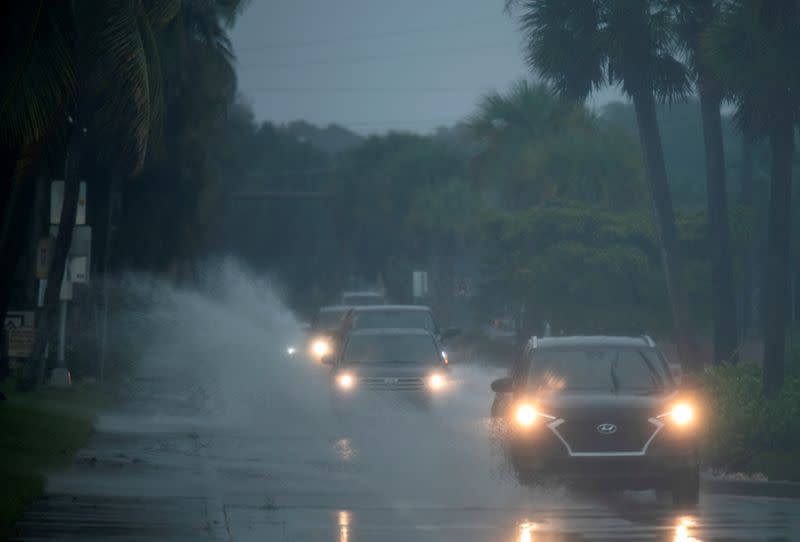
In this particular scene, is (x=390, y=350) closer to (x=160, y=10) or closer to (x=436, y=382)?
(x=436, y=382)

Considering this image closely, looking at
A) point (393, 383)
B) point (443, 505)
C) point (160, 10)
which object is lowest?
point (443, 505)

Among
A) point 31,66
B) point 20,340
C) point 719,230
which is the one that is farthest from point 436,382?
point 31,66

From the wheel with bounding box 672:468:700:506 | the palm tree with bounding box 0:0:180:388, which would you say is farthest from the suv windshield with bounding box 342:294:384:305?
the wheel with bounding box 672:468:700:506

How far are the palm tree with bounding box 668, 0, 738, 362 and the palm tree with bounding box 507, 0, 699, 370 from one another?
1.60 feet

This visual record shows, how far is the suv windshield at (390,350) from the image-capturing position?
90.9ft

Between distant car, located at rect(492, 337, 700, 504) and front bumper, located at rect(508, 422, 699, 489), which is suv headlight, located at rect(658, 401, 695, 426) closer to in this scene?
distant car, located at rect(492, 337, 700, 504)

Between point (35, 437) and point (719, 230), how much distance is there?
14.3 metres

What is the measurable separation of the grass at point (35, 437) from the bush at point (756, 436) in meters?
8.00

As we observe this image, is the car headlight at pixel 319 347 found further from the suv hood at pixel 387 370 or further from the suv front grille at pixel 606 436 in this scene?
the suv front grille at pixel 606 436

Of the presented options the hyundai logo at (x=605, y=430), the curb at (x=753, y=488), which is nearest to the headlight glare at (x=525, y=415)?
the hyundai logo at (x=605, y=430)

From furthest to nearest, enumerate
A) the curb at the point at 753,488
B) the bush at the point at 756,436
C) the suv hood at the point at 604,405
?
the bush at the point at 756,436 → the curb at the point at 753,488 → the suv hood at the point at 604,405

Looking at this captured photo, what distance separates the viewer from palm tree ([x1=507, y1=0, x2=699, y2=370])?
3084 centimetres

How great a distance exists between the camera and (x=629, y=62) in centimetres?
3111

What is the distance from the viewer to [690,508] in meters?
15.7
